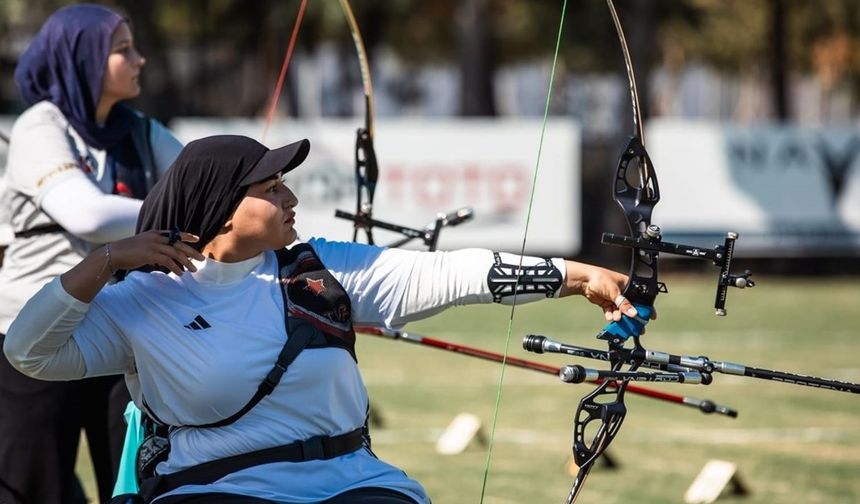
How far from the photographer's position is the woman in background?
4.93m

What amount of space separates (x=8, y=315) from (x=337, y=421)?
157cm

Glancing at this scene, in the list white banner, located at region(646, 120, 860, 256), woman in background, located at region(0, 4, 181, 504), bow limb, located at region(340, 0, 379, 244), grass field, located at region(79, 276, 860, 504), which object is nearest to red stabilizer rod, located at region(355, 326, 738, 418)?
bow limb, located at region(340, 0, 379, 244)

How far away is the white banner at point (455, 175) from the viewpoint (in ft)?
62.5

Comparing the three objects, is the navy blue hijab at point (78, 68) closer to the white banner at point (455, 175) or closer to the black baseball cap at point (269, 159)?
the black baseball cap at point (269, 159)

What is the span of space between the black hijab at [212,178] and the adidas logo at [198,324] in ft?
0.58

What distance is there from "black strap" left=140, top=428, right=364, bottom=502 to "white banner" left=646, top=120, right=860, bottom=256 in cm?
1651

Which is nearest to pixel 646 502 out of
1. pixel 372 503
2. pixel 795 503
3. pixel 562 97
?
pixel 795 503

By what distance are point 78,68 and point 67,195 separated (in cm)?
54

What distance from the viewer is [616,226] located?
2269cm

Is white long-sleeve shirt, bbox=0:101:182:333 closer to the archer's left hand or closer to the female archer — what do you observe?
the female archer

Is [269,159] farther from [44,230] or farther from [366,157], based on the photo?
[366,157]

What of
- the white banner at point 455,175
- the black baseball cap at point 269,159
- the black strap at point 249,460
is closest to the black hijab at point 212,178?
the black baseball cap at point 269,159

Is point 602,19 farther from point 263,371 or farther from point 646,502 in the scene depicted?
point 263,371

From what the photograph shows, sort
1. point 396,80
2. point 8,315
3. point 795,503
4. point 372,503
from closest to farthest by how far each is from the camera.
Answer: point 372,503
point 8,315
point 795,503
point 396,80
